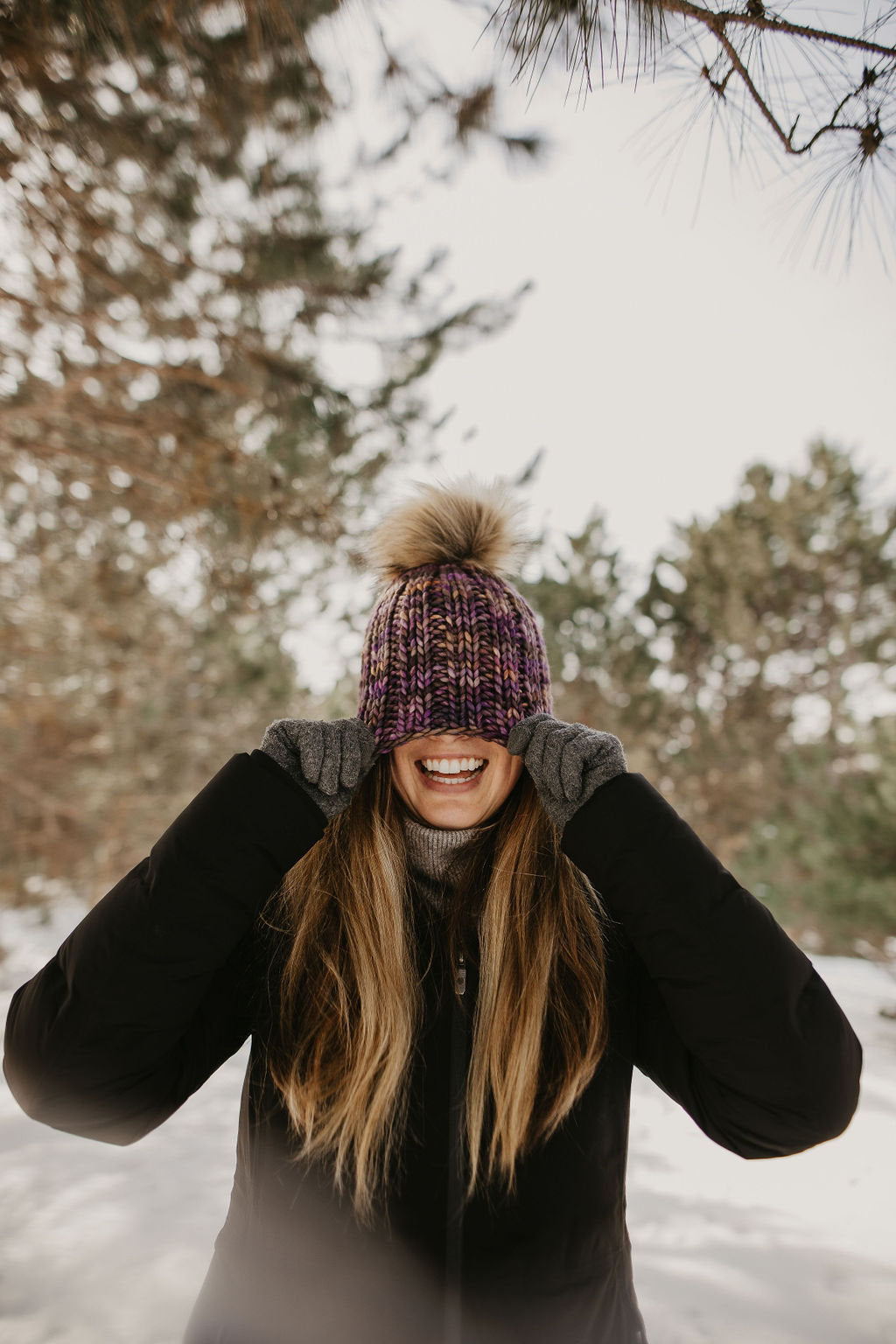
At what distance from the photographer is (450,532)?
171 centimetres

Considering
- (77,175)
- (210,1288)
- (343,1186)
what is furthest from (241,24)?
(210,1288)

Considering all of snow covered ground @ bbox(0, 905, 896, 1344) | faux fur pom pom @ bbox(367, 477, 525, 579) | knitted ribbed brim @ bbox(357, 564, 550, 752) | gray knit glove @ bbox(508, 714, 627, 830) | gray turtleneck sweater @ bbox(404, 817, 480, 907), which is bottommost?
snow covered ground @ bbox(0, 905, 896, 1344)

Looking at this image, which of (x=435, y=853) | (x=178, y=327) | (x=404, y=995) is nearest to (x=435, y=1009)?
(x=404, y=995)

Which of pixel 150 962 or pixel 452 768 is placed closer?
pixel 150 962

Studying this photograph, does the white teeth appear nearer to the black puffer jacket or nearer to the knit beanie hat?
the knit beanie hat

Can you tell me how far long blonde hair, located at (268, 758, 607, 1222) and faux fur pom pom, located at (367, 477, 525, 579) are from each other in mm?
563

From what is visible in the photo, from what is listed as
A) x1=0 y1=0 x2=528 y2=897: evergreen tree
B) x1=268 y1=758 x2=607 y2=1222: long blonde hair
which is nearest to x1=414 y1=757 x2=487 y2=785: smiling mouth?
x1=268 y1=758 x2=607 y2=1222: long blonde hair

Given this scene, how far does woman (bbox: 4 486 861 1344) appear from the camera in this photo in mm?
1064

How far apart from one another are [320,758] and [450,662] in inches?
14.1

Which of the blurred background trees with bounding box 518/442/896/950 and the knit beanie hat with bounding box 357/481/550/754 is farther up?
the blurred background trees with bounding box 518/442/896/950

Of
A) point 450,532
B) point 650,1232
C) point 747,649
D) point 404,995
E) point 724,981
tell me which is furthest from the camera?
point 747,649

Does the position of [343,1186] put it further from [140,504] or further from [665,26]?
[140,504]

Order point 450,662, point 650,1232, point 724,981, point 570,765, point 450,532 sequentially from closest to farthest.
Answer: point 724,981, point 570,765, point 450,662, point 450,532, point 650,1232

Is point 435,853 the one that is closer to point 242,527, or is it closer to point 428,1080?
point 428,1080
